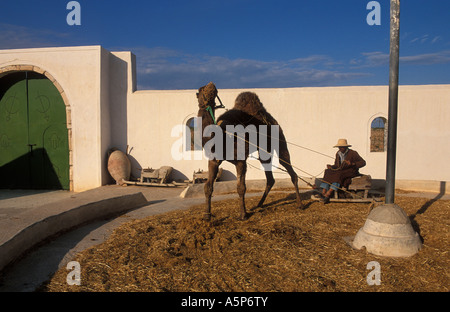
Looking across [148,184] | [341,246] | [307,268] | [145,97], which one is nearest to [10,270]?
[307,268]

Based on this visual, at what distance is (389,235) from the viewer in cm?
414

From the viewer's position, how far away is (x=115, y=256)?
13.8 ft

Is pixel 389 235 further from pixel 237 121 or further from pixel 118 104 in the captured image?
pixel 118 104

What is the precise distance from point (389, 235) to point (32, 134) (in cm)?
1148

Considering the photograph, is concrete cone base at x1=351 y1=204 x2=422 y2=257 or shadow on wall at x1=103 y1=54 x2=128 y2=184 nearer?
concrete cone base at x1=351 y1=204 x2=422 y2=257

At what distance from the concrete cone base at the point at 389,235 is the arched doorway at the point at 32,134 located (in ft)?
33.3

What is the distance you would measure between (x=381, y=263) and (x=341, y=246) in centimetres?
66

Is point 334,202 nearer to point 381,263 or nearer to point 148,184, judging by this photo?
point 381,263

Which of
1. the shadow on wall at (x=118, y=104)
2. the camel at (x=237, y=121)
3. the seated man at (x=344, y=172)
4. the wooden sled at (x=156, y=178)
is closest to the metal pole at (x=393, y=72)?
the camel at (x=237, y=121)

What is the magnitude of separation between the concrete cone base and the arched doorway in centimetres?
1014

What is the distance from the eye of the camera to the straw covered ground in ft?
11.1

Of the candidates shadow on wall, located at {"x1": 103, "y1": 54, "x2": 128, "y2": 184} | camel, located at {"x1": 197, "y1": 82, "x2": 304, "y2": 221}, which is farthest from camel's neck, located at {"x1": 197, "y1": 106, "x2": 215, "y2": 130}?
shadow on wall, located at {"x1": 103, "y1": 54, "x2": 128, "y2": 184}

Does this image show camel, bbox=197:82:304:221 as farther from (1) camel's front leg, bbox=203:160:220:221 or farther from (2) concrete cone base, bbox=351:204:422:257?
(2) concrete cone base, bbox=351:204:422:257
